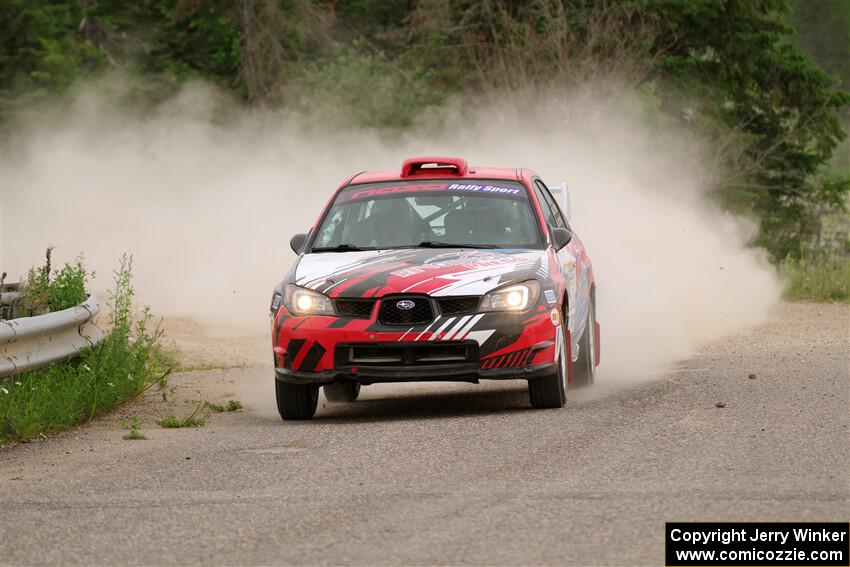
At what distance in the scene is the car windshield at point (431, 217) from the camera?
11344 millimetres

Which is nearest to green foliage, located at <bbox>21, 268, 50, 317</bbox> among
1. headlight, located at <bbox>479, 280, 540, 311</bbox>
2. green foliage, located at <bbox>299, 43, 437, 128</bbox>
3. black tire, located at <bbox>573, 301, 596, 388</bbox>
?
headlight, located at <bbox>479, 280, 540, 311</bbox>

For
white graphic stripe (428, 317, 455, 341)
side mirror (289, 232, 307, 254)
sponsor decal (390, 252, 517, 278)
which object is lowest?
white graphic stripe (428, 317, 455, 341)

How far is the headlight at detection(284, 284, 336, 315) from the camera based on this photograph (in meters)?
10.4

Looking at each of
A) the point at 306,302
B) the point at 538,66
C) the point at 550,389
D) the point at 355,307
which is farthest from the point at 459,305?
the point at 538,66

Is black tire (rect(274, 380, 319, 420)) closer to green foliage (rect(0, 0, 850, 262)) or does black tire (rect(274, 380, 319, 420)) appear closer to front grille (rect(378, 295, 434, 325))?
front grille (rect(378, 295, 434, 325))

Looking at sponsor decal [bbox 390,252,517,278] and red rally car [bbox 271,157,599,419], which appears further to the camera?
sponsor decal [bbox 390,252,517,278]

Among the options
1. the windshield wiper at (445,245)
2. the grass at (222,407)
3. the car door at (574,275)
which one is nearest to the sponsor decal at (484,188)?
the car door at (574,275)

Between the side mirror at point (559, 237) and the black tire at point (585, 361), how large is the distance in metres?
1.43

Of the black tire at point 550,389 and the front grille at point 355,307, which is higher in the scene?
the front grille at point 355,307

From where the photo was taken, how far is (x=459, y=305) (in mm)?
10250

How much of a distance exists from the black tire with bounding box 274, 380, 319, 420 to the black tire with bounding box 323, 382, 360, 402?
1.47 m

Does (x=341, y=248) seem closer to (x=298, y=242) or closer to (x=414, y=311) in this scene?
(x=298, y=242)

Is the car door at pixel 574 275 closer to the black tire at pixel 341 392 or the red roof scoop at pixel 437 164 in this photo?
the red roof scoop at pixel 437 164

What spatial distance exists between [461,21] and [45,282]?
77.2ft
